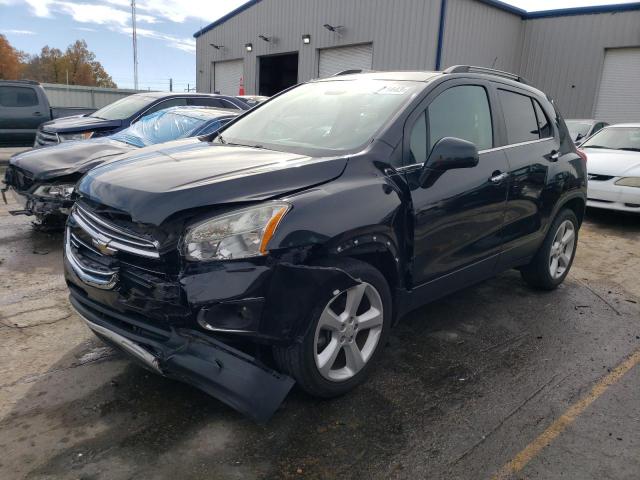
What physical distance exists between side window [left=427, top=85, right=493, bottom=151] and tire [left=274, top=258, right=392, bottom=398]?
3.49 ft

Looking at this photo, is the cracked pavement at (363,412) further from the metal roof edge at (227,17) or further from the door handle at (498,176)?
the metal roof edge at (227,17)

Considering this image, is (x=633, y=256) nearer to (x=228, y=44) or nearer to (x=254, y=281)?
(x=254, y=281)

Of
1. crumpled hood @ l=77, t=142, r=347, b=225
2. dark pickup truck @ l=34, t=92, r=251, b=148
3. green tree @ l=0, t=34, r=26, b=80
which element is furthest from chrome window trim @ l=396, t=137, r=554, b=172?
green tree @ l=0, t=34, r=26, b=80

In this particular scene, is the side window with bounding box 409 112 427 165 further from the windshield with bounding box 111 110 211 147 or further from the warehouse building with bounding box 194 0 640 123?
the warehouse building with bounding box 194 0 640 123

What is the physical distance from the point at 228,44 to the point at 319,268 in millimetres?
24933

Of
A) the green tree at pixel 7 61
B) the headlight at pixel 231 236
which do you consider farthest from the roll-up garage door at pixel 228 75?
the green tree at pixel 7 61

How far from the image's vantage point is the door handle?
12.1 ft

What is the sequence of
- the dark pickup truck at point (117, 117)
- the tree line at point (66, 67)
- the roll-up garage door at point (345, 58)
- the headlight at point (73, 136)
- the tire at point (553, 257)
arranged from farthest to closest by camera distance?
the tree line at point (66, 67), the roll-up garage door at point (345, 58), the dark pickup truck at point (117, 117), the headlight at point (73, 136), the tire at point (553, 257)

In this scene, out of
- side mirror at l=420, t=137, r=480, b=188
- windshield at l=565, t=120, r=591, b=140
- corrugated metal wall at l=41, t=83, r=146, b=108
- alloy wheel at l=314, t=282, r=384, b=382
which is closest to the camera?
alloy wheel at l=314, t=282, r=384, b=382

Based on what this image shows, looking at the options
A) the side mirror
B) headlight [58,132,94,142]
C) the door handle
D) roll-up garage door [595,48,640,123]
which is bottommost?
headlight [58,132,94,142]

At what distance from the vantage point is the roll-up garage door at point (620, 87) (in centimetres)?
1683

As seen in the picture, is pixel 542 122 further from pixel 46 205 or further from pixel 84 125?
pixel 84 125

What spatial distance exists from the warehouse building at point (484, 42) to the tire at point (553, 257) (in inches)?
452

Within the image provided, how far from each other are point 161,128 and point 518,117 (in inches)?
163
